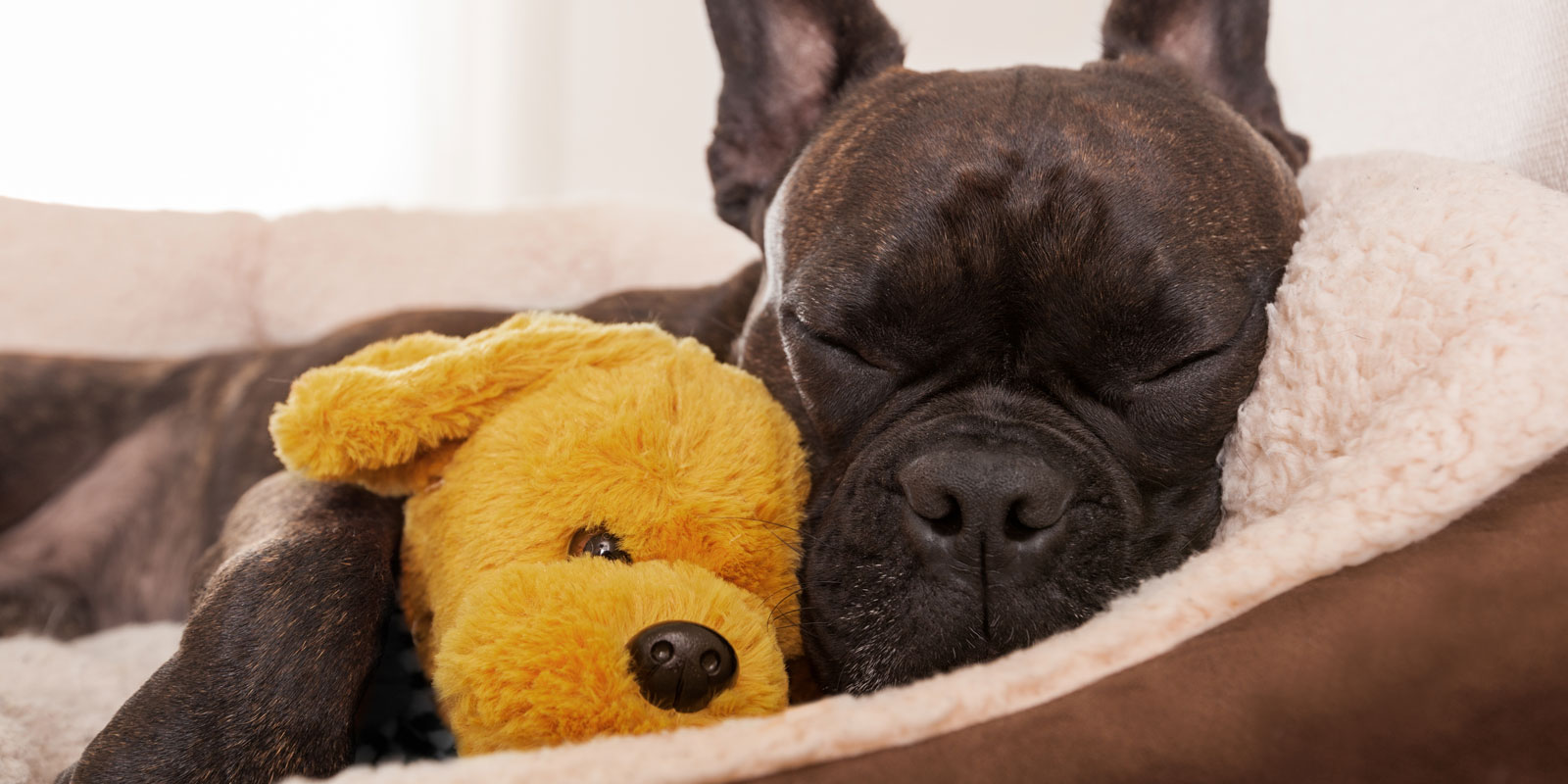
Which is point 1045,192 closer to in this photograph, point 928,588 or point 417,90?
point 928,588

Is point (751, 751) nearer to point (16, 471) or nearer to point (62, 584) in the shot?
point (62, 584)

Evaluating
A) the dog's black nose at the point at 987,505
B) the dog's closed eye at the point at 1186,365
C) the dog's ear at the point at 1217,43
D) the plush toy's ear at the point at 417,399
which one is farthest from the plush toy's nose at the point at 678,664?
the dog's ear at the point at 1217,43

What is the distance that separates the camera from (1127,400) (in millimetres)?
1591

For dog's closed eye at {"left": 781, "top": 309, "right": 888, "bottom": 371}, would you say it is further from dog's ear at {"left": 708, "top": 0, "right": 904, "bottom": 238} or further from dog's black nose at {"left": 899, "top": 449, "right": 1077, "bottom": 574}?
dog's ear at {"left": 708, "top": 0, "right": 904, "bottom": 238}

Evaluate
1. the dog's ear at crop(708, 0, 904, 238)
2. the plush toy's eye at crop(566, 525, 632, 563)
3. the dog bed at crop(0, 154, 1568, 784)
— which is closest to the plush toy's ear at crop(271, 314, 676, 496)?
the plush toy's eye at crop(566, 525, 632, 563)

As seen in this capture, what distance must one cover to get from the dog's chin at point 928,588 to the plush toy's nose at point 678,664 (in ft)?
0.97

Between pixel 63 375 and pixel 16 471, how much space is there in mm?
292

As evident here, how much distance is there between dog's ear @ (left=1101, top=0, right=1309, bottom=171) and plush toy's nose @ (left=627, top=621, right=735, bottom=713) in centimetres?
176

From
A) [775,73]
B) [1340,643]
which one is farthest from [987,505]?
[775,73]

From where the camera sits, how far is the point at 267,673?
139 centimetres

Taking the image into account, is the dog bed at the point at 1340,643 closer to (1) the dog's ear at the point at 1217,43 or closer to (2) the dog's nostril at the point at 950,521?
(2) the dog's nostril at the point at 950,521

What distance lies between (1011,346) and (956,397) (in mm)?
113

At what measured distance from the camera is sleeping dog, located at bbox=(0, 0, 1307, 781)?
4.42 feet

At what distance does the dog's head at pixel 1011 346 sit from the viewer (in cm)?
135
